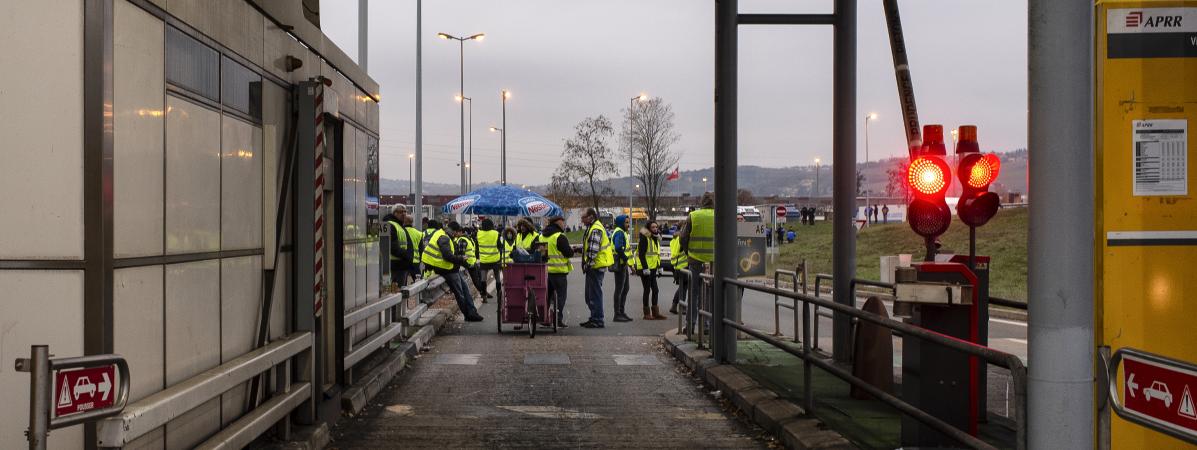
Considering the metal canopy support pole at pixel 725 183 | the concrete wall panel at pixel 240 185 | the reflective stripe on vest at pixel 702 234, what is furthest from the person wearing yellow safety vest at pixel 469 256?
the concrete wall panel at pixel 240 185

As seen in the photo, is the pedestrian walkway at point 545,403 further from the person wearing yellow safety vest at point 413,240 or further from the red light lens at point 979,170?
the person wearing yellow safety vest at point 413,240

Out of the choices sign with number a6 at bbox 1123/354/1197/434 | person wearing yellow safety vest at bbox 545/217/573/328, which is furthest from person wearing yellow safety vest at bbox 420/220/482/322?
sign with number a6 at bbox 1123/354/1197/434

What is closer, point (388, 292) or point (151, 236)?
point (151, 236)

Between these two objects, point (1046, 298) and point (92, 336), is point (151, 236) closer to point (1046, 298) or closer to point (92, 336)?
point (92, 336)

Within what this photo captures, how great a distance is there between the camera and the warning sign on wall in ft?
13.8

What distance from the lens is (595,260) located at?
1596cm

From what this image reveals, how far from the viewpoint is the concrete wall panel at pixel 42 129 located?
3.89 meters

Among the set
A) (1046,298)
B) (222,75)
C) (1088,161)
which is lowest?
(1046,298)

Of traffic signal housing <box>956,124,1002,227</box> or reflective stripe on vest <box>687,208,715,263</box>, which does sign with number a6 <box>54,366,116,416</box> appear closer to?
traffic signal housing <box>956,124,1002,227</box>

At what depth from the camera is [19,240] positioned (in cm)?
391

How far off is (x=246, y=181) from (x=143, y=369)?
180 cm

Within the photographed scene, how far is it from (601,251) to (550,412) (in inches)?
289

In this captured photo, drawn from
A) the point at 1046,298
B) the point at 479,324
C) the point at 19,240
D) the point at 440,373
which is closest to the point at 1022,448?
the point at 1046,298

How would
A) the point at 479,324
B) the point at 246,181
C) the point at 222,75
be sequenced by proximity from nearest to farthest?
the point at 222,75 < the point at 246,181 < the point at 479,324
